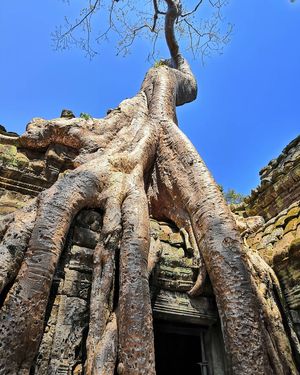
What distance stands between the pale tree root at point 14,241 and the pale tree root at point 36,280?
0.06 m

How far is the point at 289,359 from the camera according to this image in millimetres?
2086

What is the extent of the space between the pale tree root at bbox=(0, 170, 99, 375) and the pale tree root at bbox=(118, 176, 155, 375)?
438 millimetres

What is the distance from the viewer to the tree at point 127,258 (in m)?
1.72

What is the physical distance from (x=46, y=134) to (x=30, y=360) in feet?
8.53

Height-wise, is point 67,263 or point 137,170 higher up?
point 137,170

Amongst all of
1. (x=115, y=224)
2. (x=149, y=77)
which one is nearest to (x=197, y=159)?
(x=115, y=224)

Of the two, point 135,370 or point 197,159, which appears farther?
point 197,159

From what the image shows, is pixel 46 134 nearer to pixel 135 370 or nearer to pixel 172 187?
pixel 172 187

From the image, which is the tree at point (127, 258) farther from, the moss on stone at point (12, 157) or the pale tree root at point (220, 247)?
the moss on stone at point (12, 157)

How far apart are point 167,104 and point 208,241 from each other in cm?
245

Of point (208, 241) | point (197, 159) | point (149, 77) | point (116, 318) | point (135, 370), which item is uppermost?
point (149, 77)

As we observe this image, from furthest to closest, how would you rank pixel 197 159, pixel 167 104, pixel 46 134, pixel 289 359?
pixel 167 104, pixel 46 134, pixel 197 159, pixel 289 359

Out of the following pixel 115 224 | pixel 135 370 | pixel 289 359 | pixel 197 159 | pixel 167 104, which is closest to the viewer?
pixel 135 370

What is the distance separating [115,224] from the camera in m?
2.30
